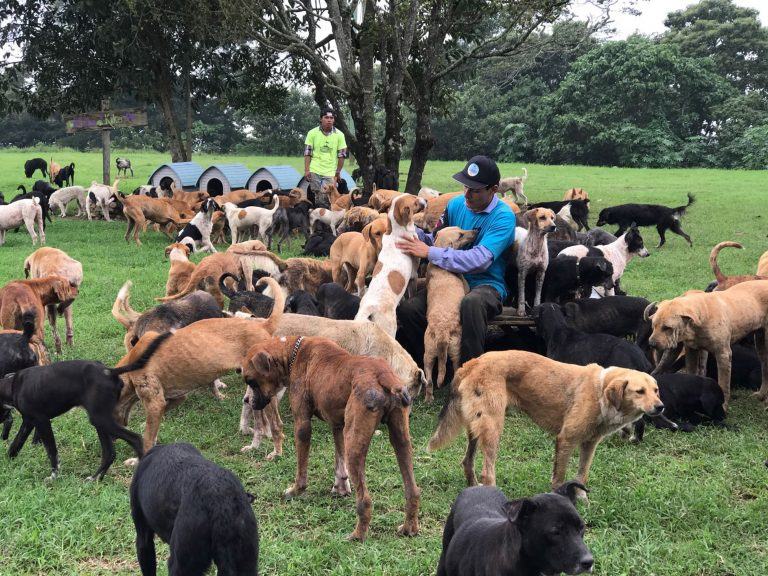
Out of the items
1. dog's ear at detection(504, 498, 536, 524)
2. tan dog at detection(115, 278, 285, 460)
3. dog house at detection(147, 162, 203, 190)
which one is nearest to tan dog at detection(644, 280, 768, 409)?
tan dog at detection(115, 278, 285, 460)

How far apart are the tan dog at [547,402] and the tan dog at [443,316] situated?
4.76ft

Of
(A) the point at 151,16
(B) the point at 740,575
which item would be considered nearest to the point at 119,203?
(A) the point at 151,16

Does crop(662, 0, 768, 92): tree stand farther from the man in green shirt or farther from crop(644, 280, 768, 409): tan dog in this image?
crop(644, 280, 768, 409): tan dog

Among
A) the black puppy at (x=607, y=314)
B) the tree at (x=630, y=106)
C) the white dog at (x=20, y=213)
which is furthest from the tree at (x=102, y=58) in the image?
the tree at (x=630, y=106)

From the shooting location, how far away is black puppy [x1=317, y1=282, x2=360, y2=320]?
7.43m

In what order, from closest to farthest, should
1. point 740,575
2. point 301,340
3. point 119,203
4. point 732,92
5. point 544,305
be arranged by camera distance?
point 740,575, point 301,340, point 544,305, point 119,203, point 732,92

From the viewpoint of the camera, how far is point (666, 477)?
16.8 ft

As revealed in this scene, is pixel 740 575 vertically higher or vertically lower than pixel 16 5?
lower

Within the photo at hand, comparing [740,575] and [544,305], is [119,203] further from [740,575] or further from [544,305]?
[740,575]

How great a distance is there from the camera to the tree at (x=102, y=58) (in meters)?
20.2

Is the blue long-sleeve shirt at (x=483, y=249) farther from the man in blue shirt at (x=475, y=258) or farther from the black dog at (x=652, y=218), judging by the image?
the black dog at (x=652, y=218)

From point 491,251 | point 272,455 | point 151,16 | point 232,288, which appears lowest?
point 272,455

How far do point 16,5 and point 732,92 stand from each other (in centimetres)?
3505

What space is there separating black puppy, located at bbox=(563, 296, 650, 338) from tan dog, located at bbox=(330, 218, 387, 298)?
206 cm
